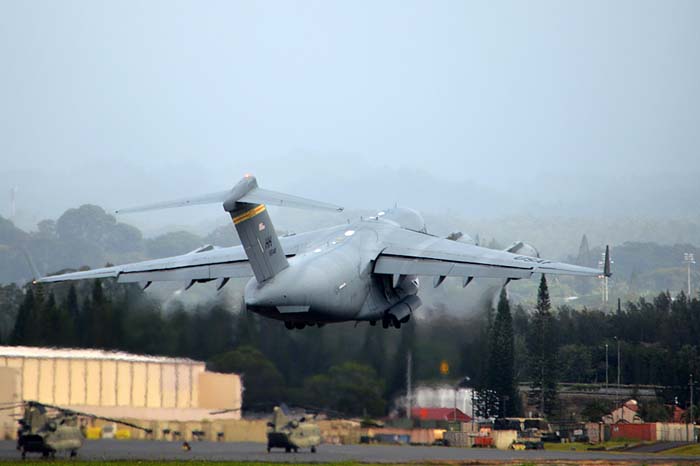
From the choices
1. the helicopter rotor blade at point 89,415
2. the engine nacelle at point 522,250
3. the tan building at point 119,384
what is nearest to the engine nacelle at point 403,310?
the engine nacelle at point 522,250

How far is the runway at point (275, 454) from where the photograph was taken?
97.9 feet

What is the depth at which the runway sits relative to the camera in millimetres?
29828

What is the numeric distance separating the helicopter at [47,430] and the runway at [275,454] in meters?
0.29

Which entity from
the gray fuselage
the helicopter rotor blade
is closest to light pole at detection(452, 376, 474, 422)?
the gray fuselage

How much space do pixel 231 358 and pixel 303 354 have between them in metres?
2.23

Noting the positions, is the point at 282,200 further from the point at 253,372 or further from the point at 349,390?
the point at 349,390

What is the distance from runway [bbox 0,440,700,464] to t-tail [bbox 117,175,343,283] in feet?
15.4

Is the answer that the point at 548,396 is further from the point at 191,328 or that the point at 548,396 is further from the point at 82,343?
the point at 82,343

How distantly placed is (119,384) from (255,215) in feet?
18.0

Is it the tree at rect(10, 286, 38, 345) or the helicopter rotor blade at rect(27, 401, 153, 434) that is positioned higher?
the tree at rect(10, 286, 38, 345)

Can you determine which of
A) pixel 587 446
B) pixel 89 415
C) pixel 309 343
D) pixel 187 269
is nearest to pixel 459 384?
pixel 309 343

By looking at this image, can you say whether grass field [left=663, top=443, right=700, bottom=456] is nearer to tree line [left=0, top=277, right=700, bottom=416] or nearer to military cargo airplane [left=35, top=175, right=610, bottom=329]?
tree line [left=0, top=277, right=700, bottom=416]

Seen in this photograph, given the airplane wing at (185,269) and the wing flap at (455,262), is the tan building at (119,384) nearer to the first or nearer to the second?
the airplane wing at (185,269)

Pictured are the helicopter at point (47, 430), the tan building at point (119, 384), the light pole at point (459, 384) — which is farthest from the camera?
the light pole at point (459, 384)
